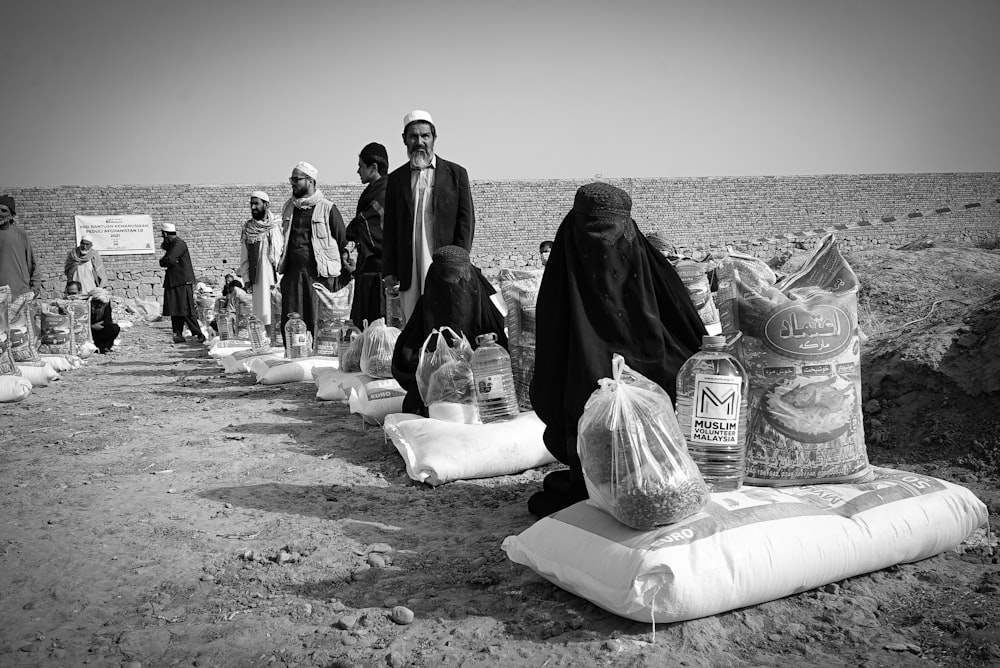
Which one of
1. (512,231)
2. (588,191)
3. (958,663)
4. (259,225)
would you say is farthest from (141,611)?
(512,231)

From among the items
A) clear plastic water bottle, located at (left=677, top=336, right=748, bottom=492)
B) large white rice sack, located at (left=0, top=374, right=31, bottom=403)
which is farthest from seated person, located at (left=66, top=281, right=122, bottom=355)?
clear plastic water bottle, located at (left=677, top=336, right=748, bottom=492)

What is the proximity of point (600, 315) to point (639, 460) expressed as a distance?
839 mm

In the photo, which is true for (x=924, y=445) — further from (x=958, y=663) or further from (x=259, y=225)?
(x=259, y=225)

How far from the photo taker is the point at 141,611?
2.46 metres

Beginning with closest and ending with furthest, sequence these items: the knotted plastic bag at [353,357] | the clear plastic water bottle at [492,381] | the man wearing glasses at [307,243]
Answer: the clear plastic water bottle at [492,381]
the knotted plastic bag at [353,357]
the man wearing glasses at [307,243]

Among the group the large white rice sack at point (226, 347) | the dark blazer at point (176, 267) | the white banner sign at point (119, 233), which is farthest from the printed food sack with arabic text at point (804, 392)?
the white banner sign at point (119, 233)

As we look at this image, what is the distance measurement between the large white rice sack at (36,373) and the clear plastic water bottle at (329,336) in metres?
2.71

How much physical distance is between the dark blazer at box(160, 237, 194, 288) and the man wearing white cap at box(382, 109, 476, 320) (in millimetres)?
7752

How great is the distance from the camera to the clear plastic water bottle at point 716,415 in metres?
2.54

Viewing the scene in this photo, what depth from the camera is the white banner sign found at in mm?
21906

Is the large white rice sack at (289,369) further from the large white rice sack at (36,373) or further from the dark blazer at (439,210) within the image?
the large white rice sack at (36,373)

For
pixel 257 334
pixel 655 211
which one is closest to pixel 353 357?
pixel 257 334

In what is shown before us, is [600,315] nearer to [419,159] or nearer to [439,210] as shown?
[439,210]

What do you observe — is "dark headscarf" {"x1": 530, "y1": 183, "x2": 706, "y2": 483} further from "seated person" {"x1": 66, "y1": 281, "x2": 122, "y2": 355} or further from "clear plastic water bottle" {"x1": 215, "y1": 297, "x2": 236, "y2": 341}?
"seated person" {"x1": 66, "y1": 281, "x2": 122, "y2": 355}
